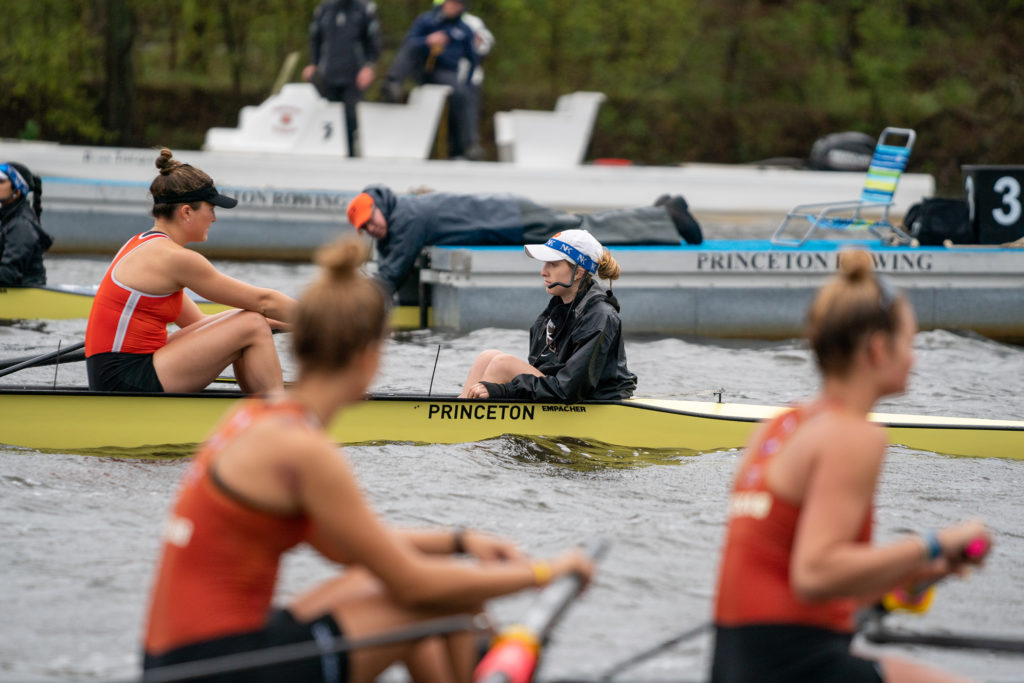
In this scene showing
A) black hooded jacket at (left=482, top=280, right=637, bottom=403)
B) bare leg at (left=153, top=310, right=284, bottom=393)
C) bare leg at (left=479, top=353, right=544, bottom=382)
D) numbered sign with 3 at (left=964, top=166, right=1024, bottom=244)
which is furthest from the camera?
numbered sign with 3 at (left=964, top=166, right=1024, bottom=244)

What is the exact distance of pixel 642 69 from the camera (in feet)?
93.5

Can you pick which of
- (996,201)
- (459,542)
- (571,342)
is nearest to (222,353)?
(571,342)

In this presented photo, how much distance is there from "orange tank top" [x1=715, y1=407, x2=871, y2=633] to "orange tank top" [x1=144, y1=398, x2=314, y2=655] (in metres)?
0.90

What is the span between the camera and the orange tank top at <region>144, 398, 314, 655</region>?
234cm

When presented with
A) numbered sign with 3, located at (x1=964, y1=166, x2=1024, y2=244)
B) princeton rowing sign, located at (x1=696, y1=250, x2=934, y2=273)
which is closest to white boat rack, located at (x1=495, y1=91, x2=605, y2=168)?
princeton rowing sign, located at (x1=696, y1=250, x2=934, y2=273)

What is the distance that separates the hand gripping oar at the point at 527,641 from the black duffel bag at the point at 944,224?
386 inches

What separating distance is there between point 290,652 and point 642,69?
89.4 feet

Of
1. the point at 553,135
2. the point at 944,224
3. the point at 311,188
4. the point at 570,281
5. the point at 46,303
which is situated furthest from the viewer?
the point at 553,135

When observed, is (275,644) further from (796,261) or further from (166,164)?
(796,261)

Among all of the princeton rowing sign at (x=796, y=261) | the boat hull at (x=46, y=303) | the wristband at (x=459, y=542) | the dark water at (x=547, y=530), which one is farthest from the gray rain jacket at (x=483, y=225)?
the wristband at (x=459, y=542)

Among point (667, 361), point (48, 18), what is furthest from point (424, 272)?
point (48, 18)

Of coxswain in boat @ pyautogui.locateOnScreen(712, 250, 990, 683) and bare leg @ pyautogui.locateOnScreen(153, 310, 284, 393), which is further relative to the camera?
bare leg @ pyautogui.locateOnScreen(153, 310, 284, 393)

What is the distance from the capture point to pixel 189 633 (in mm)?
2385

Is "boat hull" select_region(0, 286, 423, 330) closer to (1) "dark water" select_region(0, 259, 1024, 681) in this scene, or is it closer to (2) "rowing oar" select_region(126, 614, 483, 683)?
(1) "dark water" select_region(0, 259, 1024, 681)
